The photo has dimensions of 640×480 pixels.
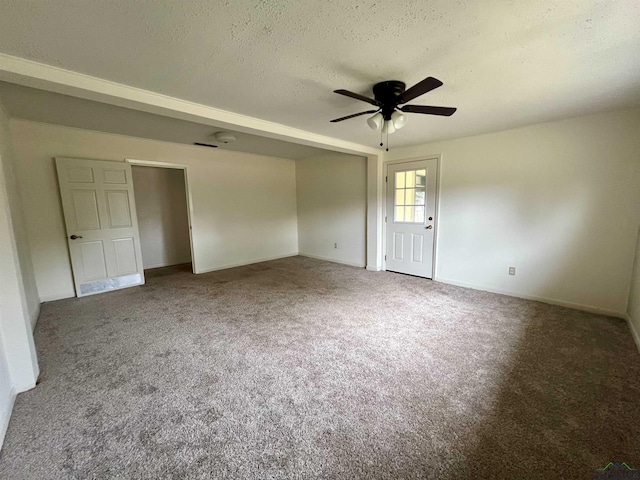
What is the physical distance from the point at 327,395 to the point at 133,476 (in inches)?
44.3

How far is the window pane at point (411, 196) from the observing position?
460 cm

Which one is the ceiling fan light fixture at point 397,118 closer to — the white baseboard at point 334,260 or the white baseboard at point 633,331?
the white baseboard at point 633,331

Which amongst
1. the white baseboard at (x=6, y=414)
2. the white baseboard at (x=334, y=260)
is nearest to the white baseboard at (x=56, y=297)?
the white baseboard at (x=6, y=414)

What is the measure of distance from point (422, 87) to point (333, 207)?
4.10 metres

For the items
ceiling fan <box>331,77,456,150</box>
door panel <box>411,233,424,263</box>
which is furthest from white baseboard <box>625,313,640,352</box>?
ceiling fan <box>331,77,456,150</box>

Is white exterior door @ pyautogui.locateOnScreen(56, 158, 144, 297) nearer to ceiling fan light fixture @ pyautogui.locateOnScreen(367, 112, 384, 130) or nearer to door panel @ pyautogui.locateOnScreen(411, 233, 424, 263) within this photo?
ceiling fan light fixture @ pyautogui.locateOnScreen(367, 112, 384, 130)

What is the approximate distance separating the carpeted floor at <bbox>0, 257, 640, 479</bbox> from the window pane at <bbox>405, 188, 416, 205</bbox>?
77.2 inches

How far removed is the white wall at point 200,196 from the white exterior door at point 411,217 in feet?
8.66

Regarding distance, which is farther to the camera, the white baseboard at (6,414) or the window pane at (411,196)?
the window pane at (411,196)

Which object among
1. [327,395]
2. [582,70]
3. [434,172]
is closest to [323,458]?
[327,395]

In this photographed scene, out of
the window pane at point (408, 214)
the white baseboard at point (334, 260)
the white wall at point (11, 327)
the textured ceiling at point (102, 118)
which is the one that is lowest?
the white baseboard at point (334, 260)

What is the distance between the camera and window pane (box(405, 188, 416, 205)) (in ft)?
15.1

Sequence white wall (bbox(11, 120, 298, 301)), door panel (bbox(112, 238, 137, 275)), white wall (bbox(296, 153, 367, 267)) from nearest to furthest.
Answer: white wall (bbox(11, 120, 298, 301))
door panel (bbox(112, 238, 137, 275))
white wall (bbox(296, 153, 367, 267))

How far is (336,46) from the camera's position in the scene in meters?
1.72
